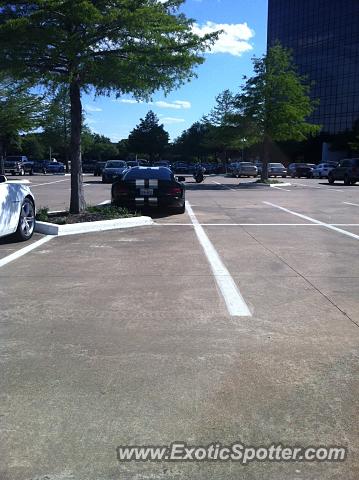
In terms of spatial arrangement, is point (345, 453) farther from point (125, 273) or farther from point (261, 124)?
point (261, 124)

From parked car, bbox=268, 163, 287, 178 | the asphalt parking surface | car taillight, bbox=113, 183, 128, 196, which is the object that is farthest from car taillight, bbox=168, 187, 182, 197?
parked car, bbox=268, 163, 287, 178

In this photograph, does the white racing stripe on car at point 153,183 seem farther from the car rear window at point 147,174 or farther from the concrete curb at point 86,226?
the concrete curb at point 86,226

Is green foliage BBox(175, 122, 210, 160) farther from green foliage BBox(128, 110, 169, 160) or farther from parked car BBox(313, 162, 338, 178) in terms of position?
parked car BBox(313, 162, 338, 178)

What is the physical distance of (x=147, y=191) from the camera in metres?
13.7

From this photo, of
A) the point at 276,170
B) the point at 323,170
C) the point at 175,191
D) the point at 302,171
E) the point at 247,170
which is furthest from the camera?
the point at 302,171

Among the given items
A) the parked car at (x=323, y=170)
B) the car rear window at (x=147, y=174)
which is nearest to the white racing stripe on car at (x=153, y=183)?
the car rear window at (x=147, y=174)

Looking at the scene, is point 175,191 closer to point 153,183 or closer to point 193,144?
point 153,183

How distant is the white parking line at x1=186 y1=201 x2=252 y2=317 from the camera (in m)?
5.47

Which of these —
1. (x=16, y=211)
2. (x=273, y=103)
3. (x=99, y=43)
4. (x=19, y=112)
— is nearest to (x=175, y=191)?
(x=99, y=43)

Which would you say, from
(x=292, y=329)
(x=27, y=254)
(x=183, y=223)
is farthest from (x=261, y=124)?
(x=292, y=329)

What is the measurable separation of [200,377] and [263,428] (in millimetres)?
789

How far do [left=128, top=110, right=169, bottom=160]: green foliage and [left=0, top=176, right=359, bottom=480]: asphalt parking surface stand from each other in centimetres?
10033

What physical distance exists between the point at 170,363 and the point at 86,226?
24.4 ft

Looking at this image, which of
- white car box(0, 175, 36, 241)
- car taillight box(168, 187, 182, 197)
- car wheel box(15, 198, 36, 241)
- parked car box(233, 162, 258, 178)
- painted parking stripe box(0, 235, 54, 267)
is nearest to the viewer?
painted parking stripe box(0, 235, 54, 267)
